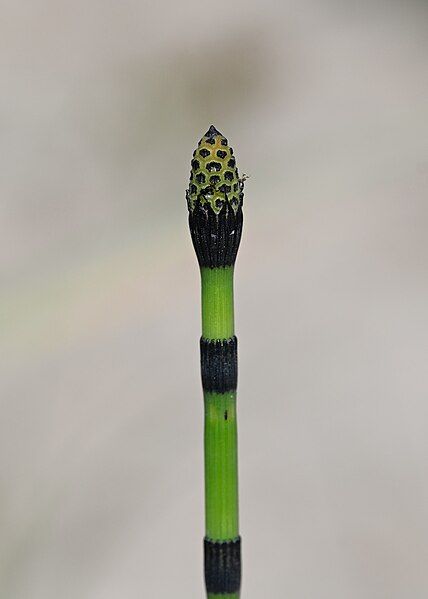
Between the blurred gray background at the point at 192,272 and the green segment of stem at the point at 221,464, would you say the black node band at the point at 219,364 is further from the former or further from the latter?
the blurred gray background at the point at 192,272

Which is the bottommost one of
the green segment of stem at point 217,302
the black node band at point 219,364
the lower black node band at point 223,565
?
the lower black node band at point 223,565

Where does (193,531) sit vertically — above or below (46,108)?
below

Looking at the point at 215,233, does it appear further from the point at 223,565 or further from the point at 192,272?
the point at 192,272

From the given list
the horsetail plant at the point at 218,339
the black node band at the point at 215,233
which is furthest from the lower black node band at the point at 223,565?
the black node band at the point at 215,233

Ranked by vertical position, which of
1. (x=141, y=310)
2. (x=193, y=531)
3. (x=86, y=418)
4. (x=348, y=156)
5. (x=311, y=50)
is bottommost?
(x=193, y=531)

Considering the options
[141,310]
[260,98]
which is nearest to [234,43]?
[260,98]

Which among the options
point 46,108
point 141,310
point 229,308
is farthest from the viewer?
point 46,108

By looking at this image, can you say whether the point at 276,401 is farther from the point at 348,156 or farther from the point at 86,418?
the point at 348,156
